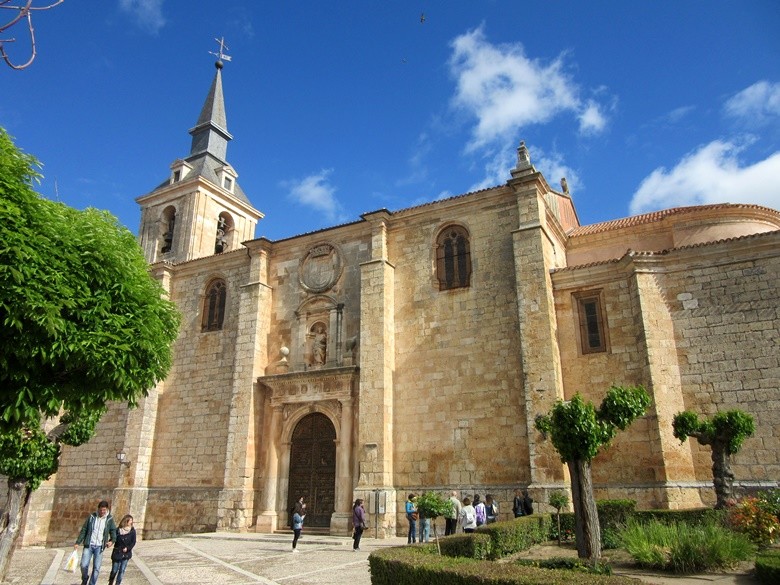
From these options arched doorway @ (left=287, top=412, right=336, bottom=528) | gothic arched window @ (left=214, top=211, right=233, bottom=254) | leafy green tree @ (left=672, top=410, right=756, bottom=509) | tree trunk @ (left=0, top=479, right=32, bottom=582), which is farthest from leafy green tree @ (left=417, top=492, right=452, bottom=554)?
gothic arched window @ (left=214, top=211, right=233, bottom=254)

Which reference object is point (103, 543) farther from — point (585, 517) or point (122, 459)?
point (122, 459)

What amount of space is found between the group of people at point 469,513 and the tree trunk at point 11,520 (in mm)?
8276

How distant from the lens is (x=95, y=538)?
9625 mm

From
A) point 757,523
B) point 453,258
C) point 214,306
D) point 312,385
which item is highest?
point 453,258

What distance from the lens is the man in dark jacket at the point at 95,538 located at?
31.3 feet

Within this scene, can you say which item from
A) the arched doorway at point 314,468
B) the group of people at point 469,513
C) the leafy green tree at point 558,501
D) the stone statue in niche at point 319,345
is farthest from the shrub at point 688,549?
the stone statue in niche at point 319,345

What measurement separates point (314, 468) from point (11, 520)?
8.70 meters

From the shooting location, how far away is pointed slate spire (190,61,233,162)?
3019 centimetres

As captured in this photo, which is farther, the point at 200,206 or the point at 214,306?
the point at 200,206

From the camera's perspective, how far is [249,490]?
1870 centimetres

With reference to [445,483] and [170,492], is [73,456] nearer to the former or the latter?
[170,492]

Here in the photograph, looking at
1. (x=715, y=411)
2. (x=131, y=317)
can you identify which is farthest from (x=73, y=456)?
(x=715, y=411)

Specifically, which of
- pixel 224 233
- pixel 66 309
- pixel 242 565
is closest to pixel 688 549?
pixel 242 565

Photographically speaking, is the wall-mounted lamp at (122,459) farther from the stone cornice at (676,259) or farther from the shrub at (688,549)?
the shrub at (688,549)
